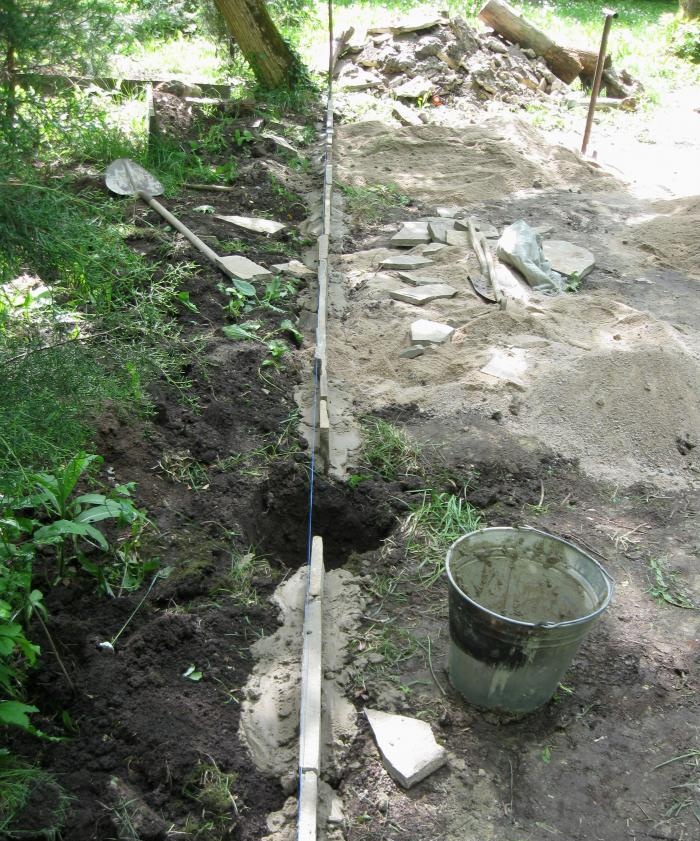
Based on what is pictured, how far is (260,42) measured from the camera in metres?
10.9

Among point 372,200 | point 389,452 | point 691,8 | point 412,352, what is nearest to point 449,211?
point 372,200

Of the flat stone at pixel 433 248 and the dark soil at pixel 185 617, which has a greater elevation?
the flat stone at pixel 433 248

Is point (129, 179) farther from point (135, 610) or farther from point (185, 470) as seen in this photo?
point (135, 610)

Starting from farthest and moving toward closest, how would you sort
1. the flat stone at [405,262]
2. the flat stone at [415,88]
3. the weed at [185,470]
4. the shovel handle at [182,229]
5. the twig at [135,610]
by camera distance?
the flat stone at [415,88] → the flat stone at [405,262] → the shovel handle at [182,229] → the weed at [185,470] → the twig at [135,610]

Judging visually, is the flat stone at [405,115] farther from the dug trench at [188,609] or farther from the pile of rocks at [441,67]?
the dug trench at [188,609]

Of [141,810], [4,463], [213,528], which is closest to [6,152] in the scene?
[4,463]

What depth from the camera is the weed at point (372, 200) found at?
8.07 meters

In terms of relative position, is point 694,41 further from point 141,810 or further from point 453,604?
point 141,810

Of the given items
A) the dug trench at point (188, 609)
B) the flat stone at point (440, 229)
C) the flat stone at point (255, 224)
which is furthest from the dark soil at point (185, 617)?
the flat stone at point (440, 229)

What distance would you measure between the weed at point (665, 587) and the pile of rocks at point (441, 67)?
958cm

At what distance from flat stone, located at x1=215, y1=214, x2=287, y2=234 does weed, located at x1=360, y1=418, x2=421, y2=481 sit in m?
3.24

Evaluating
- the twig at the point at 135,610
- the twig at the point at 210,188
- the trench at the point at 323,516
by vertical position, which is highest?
the twig at the point at 210,188

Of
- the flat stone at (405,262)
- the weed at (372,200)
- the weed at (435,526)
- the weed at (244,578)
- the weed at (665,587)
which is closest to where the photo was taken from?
the weed at (244,578)

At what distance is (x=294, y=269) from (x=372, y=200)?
7.47ft
